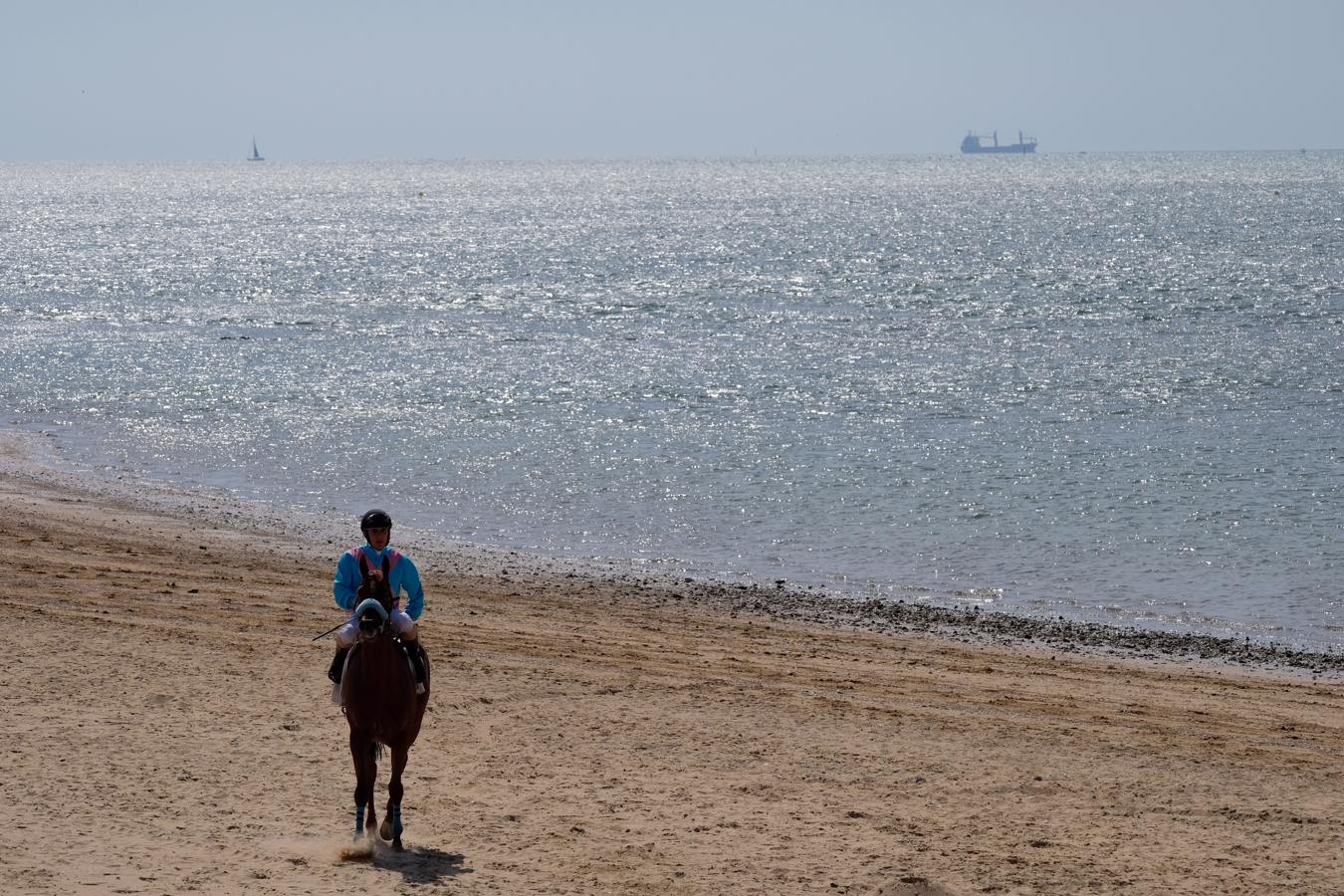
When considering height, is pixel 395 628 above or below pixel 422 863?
above

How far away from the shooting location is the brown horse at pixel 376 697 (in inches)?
390

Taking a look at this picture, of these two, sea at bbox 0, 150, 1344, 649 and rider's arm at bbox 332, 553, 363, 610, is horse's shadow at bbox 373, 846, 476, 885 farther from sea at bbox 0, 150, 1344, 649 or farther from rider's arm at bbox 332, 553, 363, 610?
sea at bbox 0, 150, 1344, 649

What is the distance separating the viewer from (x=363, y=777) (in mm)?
10438

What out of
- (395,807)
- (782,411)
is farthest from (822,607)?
(782,411)

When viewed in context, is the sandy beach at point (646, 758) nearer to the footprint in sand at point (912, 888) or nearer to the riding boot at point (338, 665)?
the footprint in sand at point (912, 888)

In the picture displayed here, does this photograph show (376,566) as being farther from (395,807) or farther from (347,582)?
(395,807)

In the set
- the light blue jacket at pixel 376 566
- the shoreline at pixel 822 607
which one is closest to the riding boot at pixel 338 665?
the light blue jacket at pixel 376 566

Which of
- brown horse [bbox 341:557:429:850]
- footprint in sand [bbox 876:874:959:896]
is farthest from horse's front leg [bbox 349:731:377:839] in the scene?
footprint in sand [bbox 876:874:959:896]

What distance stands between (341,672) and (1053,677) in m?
8.32

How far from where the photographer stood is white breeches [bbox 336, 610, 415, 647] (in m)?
9.96

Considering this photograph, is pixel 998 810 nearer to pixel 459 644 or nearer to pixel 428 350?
pixel 459 644

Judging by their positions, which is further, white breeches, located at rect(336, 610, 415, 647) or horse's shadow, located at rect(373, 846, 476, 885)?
horse's shadow, located at rect(373, 846, 476, 885)

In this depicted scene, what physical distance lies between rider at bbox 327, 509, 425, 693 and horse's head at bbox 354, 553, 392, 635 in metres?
0.02

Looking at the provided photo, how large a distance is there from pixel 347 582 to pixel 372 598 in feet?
1.42
